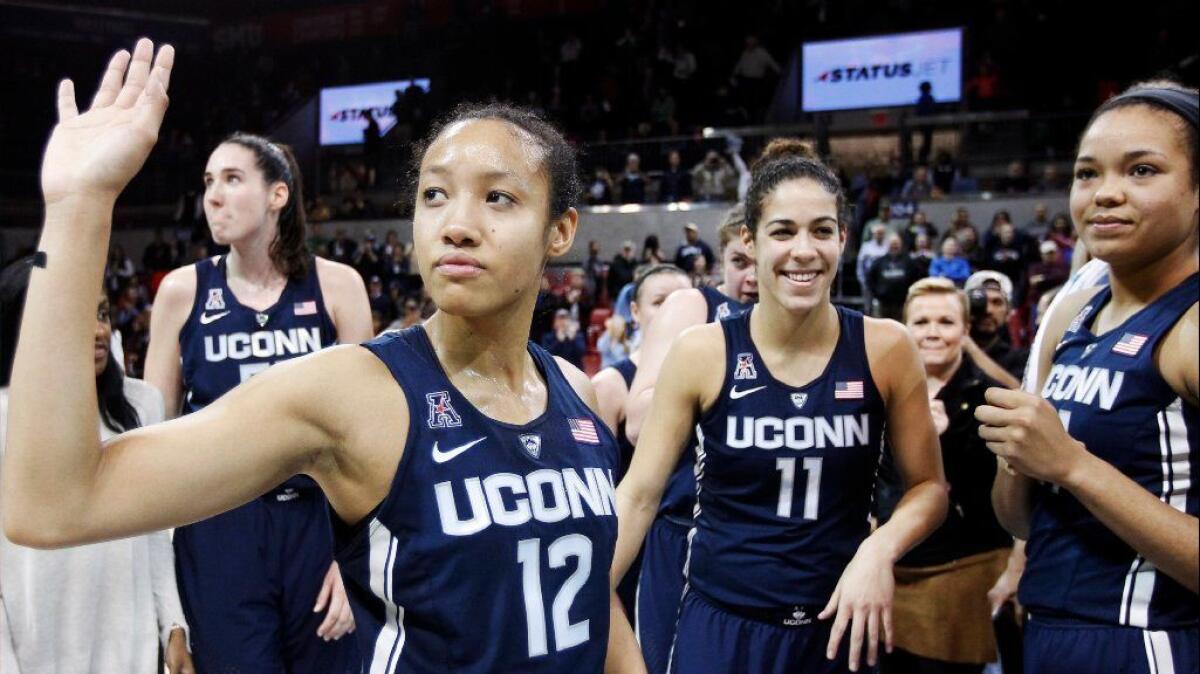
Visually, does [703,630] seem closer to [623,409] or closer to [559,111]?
[623,409]

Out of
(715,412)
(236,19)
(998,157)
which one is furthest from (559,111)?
(715,412)

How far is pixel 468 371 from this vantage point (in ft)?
6.31

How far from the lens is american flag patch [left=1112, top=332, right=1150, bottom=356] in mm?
2162

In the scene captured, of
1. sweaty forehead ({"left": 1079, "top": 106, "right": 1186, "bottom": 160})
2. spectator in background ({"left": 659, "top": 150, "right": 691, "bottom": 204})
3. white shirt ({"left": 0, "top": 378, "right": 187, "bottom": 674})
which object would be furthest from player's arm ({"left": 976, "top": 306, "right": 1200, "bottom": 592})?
spectator in background ({"left": 659, "top": 150, "right": 691, "bottom": 204})

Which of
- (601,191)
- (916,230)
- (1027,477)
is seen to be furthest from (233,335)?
(601,191)

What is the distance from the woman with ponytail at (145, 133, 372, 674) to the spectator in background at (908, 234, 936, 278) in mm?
7660

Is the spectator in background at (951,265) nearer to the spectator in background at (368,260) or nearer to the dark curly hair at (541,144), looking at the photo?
the spectator in background at (368,260)

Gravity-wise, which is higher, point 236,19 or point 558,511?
point 236,19

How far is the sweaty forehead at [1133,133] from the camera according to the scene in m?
2.02

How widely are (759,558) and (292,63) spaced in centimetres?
2619

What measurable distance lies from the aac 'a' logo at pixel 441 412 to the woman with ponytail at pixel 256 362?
2020mm

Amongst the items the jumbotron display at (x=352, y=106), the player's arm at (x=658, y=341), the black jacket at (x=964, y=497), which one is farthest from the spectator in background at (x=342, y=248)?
the black jacket at (x=964, y=497)

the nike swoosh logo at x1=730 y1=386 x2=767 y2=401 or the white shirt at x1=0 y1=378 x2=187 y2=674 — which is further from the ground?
the nike swoosh logo at x1=730 y1=386 x2=767 y2=401

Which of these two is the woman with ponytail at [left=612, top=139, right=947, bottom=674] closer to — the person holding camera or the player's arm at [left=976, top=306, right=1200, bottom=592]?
the player's arm at [left=976, top=306, right=1200, bottom=592]
